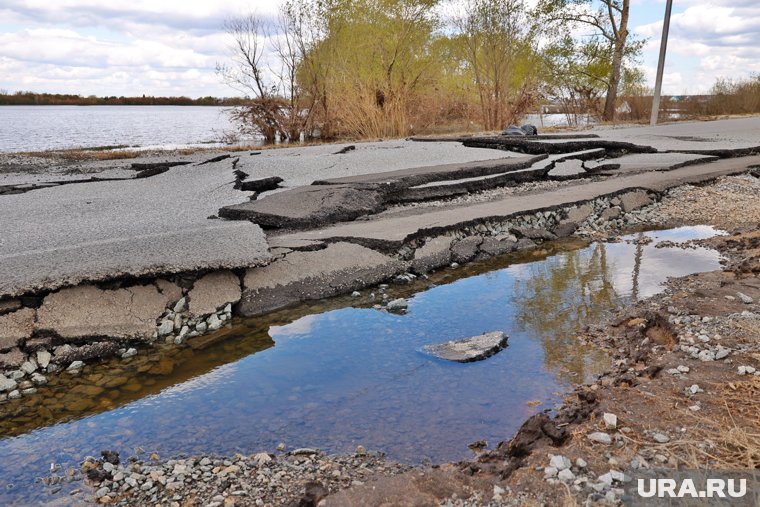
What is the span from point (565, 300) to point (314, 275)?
2175 mm

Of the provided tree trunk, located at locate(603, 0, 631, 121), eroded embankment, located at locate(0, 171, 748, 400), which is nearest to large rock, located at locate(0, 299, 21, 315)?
eroded embankment, located at locate(0, 171, 748, 400)

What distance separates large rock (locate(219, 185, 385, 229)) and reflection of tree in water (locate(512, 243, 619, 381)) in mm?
2195

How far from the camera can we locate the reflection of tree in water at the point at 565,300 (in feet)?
12.5

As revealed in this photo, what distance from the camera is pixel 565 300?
4.86 m

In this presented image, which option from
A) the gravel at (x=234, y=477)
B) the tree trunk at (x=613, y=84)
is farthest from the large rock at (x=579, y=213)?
the tree trunk at (x=613, y=84)

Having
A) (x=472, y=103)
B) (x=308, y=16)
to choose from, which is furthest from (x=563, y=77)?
(x=308, y=16)

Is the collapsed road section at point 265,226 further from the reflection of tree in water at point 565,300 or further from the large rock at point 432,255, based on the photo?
the reflection of tree in water at point 565,300

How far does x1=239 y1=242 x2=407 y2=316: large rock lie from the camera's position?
4746 mm

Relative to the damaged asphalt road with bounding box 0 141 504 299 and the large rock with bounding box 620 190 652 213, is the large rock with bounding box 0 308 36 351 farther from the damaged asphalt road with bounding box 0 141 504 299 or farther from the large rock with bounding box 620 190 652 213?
the large rock with bounding box 620 190 652 213

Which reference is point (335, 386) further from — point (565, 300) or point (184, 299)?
point (565, 300)

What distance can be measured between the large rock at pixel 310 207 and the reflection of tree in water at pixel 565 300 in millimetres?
2195

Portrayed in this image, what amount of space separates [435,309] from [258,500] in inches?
101

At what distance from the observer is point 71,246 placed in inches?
192

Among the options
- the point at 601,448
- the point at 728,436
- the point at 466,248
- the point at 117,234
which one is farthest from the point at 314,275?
the point at 728,436
